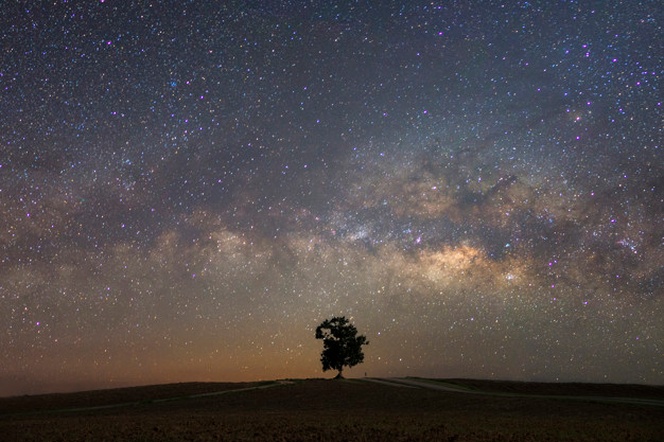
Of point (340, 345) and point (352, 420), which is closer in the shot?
point (352, 420)

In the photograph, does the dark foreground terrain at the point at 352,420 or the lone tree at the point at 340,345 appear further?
the lone tree at the point at 340,345

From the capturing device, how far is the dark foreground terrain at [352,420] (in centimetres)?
2216

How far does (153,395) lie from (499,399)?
3485cm

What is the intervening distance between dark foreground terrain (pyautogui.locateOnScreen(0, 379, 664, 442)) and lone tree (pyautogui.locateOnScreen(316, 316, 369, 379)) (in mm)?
29939

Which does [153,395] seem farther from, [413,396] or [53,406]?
[413,396]

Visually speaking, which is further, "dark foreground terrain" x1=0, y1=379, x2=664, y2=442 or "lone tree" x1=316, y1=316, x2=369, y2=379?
"lone tree" x1=316, y1=316, x2=369, y2=379

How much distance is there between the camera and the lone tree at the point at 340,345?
79.1m

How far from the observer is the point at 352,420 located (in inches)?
1057

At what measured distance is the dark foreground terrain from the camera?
22.2 m

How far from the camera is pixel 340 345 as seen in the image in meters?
79.6

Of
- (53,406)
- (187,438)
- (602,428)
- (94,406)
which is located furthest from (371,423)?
(53,406)

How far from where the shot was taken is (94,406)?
46.3m

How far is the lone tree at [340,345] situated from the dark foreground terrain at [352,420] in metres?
29.9

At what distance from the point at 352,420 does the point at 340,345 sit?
175ft
